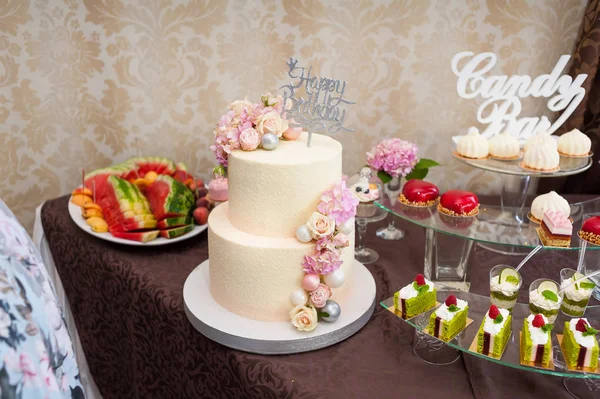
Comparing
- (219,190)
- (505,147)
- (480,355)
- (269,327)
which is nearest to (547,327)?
(480,355)

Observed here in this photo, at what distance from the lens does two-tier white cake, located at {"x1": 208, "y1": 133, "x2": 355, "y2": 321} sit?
3.55 feet

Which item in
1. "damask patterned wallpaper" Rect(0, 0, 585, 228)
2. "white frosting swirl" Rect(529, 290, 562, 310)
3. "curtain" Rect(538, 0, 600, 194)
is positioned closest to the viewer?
"white frosting swirl" Rect(529, 290, 562, 310)

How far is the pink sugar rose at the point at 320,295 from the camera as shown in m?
1.09

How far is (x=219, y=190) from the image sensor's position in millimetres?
1667

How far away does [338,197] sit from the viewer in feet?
3.55

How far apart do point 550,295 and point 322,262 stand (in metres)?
0.47

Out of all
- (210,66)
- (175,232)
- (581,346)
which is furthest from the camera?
(210,66)

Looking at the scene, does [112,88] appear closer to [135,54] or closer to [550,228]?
[135,54]

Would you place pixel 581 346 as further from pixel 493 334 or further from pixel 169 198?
pixel 169 198

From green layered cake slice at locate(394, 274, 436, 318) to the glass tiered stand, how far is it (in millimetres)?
17

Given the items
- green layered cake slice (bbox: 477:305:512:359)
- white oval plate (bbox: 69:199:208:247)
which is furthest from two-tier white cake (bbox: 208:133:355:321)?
white oval plate (bbox: 69:199:208:247)

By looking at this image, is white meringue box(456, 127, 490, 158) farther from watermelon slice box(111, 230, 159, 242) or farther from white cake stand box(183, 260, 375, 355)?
watermelon slice box(111, 230, 159, 242)

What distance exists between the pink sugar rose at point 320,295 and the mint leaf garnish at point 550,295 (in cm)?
44

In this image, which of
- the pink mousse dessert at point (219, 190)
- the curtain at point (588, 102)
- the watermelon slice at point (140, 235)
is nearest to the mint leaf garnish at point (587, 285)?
the curtain at point (588, 102)
